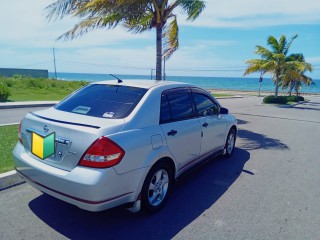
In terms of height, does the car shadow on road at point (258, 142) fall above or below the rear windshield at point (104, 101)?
below

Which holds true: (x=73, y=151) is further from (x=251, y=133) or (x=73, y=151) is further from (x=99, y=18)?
(x=99, y=18)

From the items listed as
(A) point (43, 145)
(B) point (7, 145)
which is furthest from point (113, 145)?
(B) point (7, 145)

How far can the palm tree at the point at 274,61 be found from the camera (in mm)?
23844

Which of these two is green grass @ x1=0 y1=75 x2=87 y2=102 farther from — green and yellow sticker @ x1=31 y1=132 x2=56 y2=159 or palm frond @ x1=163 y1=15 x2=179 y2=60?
green and yellow sticker @ x1=31 y1=132 x2=56 y2=159

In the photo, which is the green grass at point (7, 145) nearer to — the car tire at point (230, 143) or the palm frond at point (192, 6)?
the car tire at point (230, 143)

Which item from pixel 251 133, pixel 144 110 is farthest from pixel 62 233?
pixel 251 133

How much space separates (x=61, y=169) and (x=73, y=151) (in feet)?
0.91

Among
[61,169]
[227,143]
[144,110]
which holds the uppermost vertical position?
[144,110]

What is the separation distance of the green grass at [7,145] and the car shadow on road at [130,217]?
45.7 inches

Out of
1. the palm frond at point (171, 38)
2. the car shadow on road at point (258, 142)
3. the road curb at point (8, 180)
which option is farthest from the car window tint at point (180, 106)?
the palm frond at point (171, 38)

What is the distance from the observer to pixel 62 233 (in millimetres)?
3162

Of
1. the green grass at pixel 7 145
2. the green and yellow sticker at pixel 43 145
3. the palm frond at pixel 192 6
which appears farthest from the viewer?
the palm frond at pixel 192 6

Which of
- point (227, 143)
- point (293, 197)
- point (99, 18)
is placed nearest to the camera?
point (293, 197)

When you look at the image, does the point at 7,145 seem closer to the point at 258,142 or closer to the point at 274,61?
the point at 258,142
